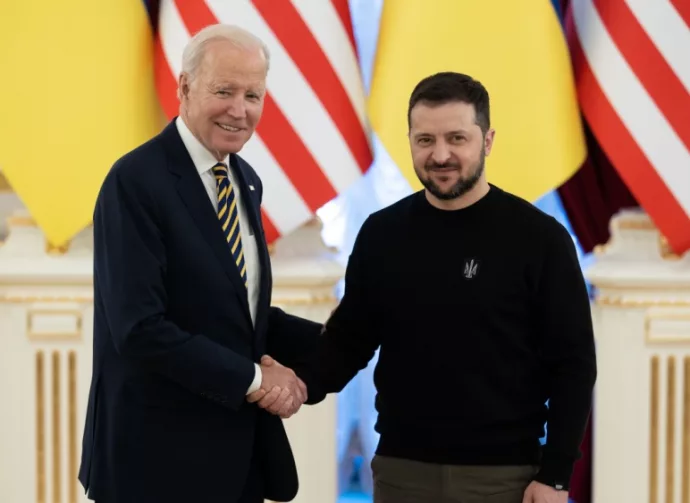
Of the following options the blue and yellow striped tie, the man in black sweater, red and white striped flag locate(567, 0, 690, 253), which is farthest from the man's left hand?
red and white striped flag locate(567, 0, 690, 253)

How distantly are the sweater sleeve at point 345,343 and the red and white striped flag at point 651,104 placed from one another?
0.93 m

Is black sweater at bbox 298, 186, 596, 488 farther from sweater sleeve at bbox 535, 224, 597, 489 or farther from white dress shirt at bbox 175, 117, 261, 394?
white dress shirt at bbox 175, 117, 261, 394

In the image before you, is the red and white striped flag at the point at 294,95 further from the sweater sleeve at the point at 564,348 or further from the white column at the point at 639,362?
the sweater sleeve at the point at 564,348

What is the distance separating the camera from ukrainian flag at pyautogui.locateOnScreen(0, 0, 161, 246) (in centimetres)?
223

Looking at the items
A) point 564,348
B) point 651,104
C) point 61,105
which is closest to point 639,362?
point 651,104

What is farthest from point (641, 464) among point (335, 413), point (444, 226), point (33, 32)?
point (33, 32)

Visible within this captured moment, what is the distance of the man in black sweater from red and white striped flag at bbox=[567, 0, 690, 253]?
830 mm

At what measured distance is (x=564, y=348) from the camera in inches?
58.8

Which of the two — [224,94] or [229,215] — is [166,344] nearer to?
[229,215]

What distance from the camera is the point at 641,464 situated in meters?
2.42

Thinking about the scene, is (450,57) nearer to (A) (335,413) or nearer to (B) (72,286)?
(A) (335,413)

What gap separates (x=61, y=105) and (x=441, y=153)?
46.5 inches

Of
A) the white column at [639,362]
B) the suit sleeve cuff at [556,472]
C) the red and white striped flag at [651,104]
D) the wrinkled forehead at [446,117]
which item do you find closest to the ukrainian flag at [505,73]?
the red and white striped flag at [651,104]

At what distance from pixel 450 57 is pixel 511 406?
1.03 metres
